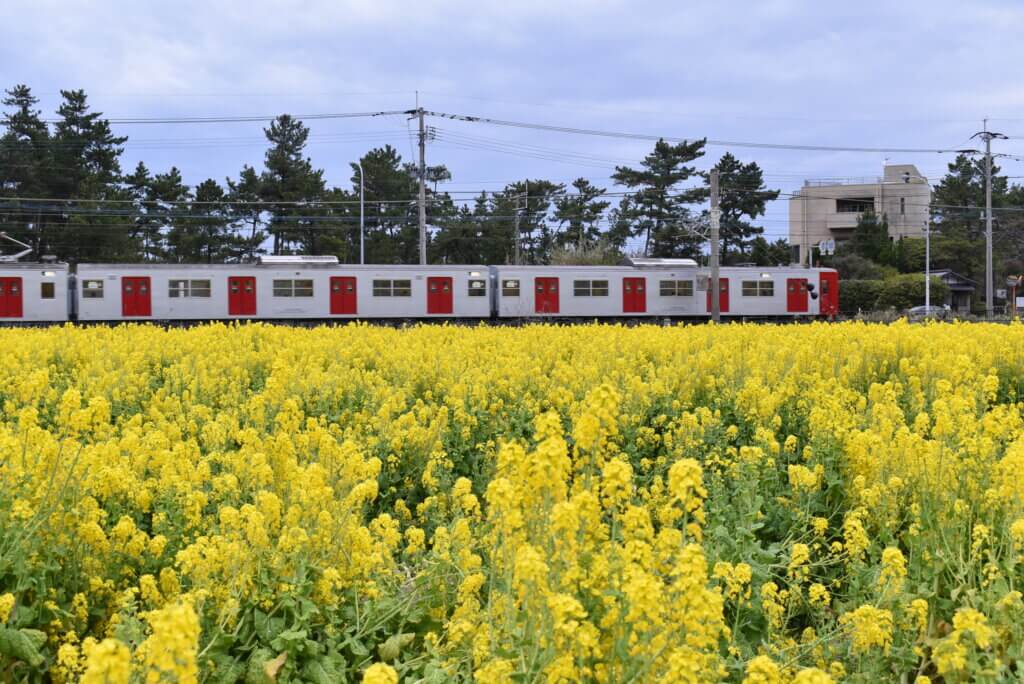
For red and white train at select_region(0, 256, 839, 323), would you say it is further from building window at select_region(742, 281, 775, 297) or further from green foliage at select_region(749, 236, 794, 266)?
green foliage at select_region(749, 236, 794, 266)

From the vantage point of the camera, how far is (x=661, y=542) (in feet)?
8.43

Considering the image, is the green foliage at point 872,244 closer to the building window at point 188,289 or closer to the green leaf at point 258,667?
the building window at point 188,289

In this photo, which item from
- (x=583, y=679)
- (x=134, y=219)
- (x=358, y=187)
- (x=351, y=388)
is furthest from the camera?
(x=358, y=187)

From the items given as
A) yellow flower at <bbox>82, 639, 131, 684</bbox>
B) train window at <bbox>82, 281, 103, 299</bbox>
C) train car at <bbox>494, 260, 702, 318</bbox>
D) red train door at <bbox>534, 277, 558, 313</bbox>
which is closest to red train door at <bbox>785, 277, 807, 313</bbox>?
train car at <bbox>494, 260, 702, 318</bbox>

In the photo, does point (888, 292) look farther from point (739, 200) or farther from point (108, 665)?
point (108, 665)

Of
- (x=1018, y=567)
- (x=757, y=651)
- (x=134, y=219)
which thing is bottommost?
(x=757, y=651)

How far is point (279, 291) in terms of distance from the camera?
27.6 m

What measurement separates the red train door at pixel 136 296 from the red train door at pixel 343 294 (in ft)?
17.1

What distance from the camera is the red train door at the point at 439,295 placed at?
28.7m

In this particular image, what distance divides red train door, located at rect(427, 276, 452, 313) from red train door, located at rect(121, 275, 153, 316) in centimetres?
814

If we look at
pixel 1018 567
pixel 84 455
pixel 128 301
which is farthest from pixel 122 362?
pixel 128 301

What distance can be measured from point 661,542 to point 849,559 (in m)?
1.79

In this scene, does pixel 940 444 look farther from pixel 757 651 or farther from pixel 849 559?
pixel 757 651

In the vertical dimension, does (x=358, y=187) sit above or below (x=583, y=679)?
above
